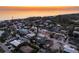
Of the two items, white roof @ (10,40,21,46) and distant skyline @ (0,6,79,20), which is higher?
distant skyline @ (0,6,79,20)

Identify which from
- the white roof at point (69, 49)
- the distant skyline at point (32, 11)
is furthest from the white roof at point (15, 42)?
the white roof at point (69, 49)

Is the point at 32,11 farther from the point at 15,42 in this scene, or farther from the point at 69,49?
the point at 69,49

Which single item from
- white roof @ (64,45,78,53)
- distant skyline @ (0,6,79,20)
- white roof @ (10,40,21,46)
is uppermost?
distant skyline @ (0,6,79,20)

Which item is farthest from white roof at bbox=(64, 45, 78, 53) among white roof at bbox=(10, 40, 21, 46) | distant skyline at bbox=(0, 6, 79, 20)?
white roof at bbox=(10, 40, 21, 46)

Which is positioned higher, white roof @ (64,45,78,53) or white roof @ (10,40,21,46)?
white roof @ (10,40,21,46)

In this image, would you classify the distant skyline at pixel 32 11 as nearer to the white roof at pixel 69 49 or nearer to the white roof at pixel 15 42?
the white roof at pixel 15 42

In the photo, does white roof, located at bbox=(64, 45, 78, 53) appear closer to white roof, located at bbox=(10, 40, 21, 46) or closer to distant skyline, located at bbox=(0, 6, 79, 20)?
distant skyline, located at bbox=(0, 6, 79, 20)

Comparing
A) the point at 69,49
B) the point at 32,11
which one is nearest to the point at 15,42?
the point at 32,11
